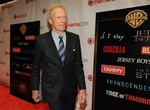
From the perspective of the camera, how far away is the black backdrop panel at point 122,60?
2.73m

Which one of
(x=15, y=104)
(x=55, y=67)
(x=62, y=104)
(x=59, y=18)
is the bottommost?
(x=15, y=104)

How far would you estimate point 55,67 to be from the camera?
227cm

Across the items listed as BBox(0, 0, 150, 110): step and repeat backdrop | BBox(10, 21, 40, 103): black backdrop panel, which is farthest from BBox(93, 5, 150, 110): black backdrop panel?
BBox(10, 21, 40, 103): black backdrop panel

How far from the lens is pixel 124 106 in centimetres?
298

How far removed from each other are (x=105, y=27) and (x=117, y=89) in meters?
0.87

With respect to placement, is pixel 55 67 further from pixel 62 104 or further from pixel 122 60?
pixel 122 60

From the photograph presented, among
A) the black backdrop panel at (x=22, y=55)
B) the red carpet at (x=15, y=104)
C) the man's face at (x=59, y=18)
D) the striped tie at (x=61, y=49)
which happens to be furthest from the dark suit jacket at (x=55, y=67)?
the black backdrop panel at (x=22, y=55)

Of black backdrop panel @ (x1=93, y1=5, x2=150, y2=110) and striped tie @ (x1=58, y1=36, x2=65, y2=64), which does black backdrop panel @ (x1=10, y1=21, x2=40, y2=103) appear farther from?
striped tie @ (x1=58, y1=36, x2=65, y2=64)

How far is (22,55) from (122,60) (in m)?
2.68

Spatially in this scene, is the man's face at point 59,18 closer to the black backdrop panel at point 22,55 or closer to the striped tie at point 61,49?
the striped tie at point 61,49

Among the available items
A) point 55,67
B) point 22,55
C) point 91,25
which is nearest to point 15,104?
point 22,55

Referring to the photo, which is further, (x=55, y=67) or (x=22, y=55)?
(x=22, y=55)

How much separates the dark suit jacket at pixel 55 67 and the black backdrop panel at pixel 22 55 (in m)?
2.28

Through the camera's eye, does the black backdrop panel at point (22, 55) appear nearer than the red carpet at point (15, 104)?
No
